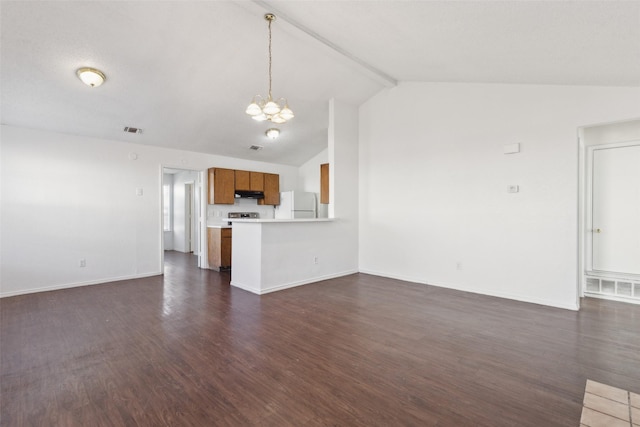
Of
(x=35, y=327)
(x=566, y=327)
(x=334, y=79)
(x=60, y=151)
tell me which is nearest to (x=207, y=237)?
(x=60, y=151)

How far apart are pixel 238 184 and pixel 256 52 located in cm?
327

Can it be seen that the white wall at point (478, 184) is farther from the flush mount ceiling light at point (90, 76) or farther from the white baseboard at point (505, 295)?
the flush mount ceiling light at point (90, 76)

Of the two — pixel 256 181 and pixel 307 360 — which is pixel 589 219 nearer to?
pixel 307 360

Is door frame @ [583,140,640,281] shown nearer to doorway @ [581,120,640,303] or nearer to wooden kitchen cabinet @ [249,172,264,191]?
doorway @ [581,120,640,303]

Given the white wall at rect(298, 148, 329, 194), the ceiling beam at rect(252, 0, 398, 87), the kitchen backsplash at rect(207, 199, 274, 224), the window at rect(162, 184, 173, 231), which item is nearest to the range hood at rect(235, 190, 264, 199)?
the kitchen backsplash at rect(207, 199, 274, 224)

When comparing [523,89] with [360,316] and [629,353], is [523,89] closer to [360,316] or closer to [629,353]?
[629,353]

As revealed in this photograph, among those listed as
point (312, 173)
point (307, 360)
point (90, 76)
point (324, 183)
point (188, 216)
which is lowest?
point (307, 360)

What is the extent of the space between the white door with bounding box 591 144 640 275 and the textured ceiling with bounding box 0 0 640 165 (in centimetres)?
122

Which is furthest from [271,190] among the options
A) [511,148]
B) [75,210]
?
[511,148]

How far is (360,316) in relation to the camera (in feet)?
11.1

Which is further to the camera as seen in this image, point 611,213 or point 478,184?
point 478,184

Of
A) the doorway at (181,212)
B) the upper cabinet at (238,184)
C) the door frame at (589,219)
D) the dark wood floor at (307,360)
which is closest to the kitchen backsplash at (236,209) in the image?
the upper cabinet at (238,184)

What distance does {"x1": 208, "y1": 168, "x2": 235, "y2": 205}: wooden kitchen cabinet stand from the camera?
623 centimetres

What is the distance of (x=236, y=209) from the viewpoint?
698 cm
